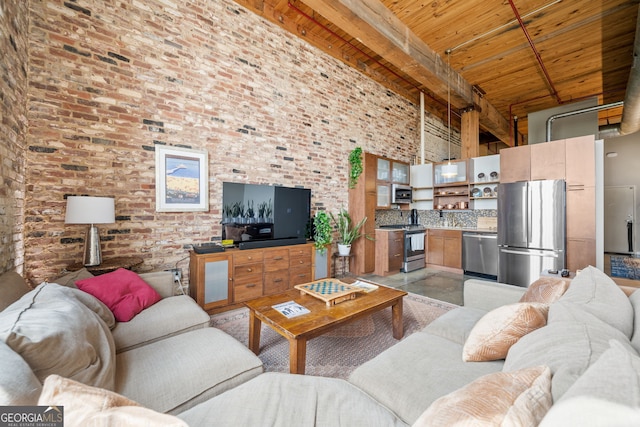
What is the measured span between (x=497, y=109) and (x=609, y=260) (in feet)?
14.4

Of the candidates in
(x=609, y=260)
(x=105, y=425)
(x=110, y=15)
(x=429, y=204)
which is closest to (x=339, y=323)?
(x=105, y=425)

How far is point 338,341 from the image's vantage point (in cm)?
252

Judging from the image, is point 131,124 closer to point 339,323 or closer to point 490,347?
point 339,323

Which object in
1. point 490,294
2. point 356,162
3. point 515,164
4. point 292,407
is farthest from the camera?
point 356,162

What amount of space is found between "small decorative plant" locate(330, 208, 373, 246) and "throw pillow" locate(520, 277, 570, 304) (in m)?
3.35

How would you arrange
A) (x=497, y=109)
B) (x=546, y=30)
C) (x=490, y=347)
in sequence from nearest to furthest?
(x=490, y=347) → (x=546, y=30) → (x=497, y=109)

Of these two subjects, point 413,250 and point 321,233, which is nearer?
point 321,233

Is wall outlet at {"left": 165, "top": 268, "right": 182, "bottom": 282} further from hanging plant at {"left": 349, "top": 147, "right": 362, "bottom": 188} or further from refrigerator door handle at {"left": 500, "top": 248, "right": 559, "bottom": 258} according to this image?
refrigerator door handle at {"left": 500, "top": 248, "right": 559, "bottom": 258}

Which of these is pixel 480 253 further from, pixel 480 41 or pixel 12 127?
pixel 12 127

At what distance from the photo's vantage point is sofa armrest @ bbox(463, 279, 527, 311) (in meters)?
2.03

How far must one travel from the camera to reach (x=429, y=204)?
6.57 metres

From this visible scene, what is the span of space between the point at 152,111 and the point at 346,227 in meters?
3.47

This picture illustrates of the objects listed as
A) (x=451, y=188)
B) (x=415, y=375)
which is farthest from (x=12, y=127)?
(x=451, y=188)

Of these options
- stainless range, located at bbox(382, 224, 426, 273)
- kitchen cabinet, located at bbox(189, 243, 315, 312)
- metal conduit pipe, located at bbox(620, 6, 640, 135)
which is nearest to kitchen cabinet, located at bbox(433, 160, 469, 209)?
stainless range, located at bbox(382, 224, 426, 273)
